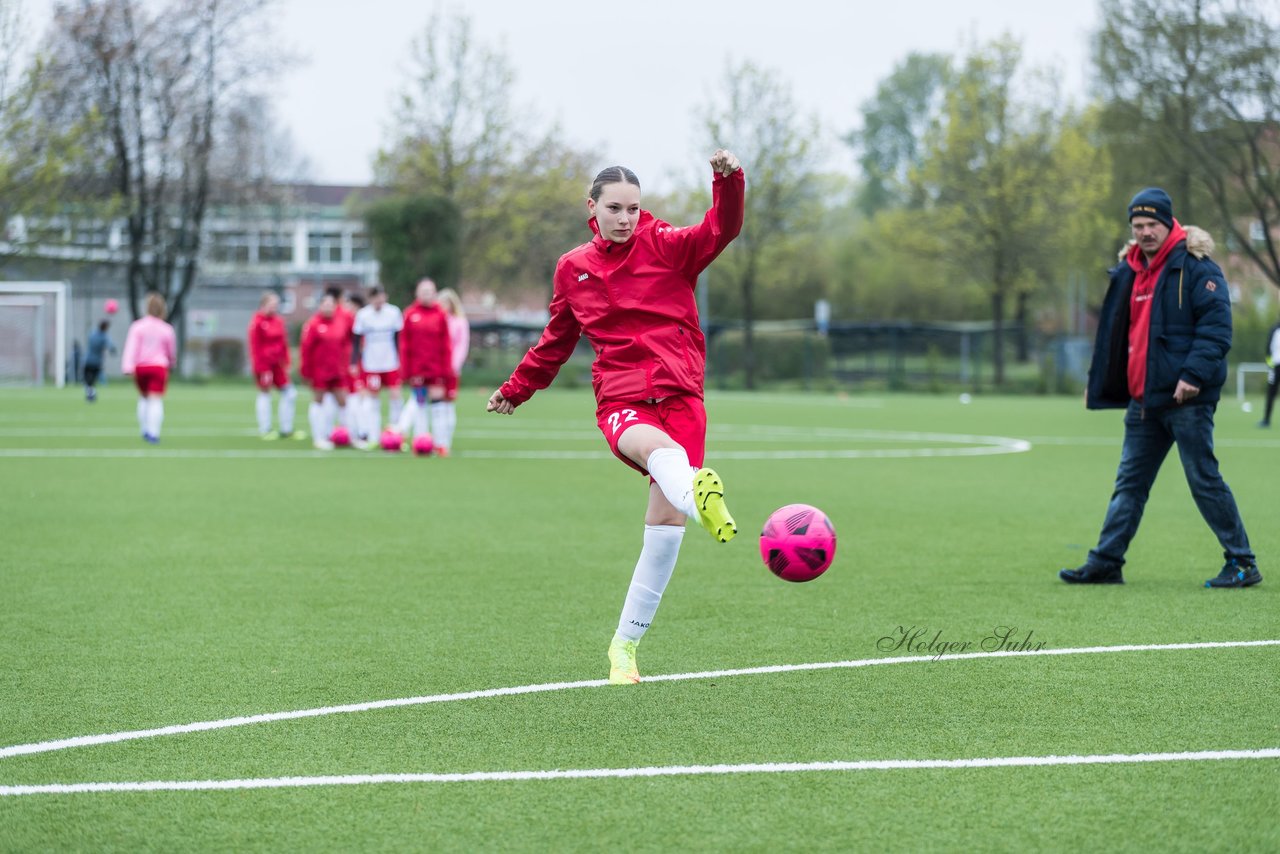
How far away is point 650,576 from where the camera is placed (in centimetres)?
612

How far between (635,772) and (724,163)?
2260 millimetres

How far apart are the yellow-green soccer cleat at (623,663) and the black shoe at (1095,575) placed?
378 cm

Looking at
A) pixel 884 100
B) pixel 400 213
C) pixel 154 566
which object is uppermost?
pixel 884 100

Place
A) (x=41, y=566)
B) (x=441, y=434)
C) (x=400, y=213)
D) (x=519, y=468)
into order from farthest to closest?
(x=400, y=213), (x=441, y=434), (x=519, y=468), (x=41, y=566)

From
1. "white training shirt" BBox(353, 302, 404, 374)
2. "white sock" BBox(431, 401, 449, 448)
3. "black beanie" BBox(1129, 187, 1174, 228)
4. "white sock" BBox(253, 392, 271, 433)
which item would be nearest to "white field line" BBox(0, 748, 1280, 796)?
"black beanie" BBox(1129, 187, 1174, 228)

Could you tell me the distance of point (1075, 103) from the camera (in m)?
54.5

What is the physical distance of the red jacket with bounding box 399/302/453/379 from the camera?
1917cm

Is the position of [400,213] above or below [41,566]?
above

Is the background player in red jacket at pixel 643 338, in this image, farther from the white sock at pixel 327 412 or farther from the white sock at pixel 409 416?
the white sock at pixel 327 412

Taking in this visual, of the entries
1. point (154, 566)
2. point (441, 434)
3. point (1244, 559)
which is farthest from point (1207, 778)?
point (441, 434)

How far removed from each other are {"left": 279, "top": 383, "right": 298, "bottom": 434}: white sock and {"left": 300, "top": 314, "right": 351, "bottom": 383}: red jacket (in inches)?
67.1

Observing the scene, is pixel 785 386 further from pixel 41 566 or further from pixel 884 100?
pixel 884 100

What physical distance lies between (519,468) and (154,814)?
13589 mm

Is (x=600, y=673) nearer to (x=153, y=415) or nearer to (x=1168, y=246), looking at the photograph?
(x=1168, y=246)
